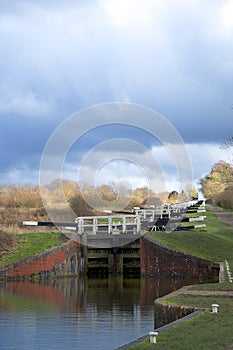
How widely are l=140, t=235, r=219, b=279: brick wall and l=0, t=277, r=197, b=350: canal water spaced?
868mm

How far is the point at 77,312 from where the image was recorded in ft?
69.8

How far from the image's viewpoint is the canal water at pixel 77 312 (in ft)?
52.8

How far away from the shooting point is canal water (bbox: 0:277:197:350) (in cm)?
1609

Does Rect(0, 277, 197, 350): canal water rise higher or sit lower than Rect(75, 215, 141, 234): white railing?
lower

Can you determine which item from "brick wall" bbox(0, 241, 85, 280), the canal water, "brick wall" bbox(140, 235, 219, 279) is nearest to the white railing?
"brick wall" bbox(0, 241, 85, 280)

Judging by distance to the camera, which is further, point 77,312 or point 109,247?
point 109,247

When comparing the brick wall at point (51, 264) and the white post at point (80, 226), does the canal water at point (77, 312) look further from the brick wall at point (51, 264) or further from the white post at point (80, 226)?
the white post at point (80, 226)

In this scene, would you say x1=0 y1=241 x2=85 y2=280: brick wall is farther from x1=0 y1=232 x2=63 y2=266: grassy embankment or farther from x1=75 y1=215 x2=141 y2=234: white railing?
x1=75 y1=215 x2=141 y2=234: white railing

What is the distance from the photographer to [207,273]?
30219 mm

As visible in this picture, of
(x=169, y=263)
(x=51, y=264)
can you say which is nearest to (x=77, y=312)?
(x=51, y=264)

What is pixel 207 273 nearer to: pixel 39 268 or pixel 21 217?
pixel 39 268

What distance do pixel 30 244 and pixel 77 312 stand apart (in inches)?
529

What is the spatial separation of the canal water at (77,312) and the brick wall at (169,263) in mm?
868

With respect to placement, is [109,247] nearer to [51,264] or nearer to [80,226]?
[80,226]
